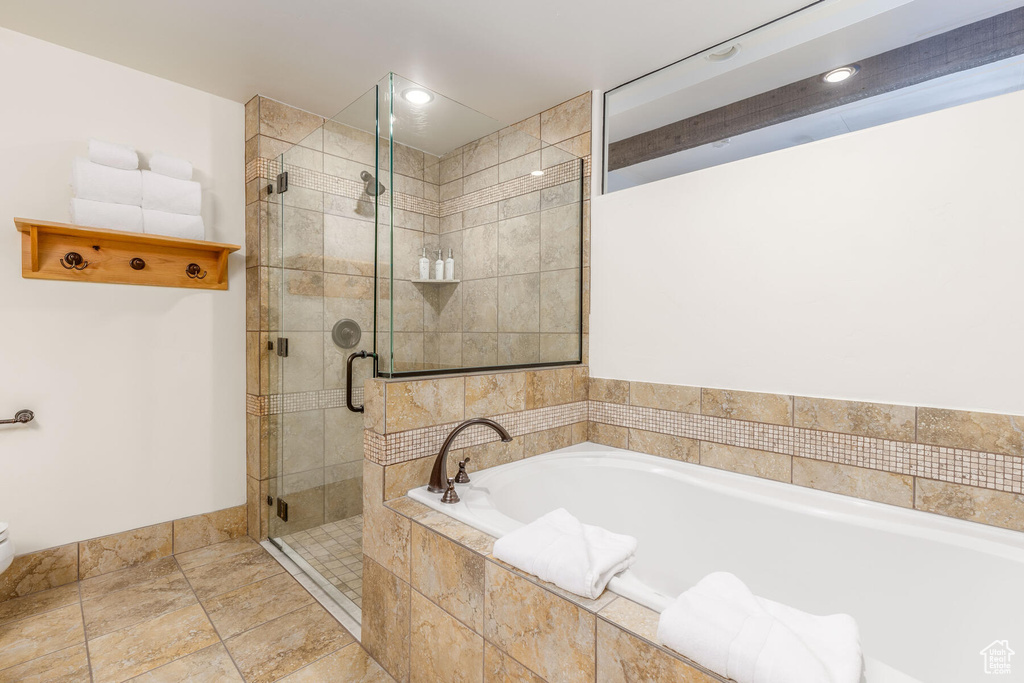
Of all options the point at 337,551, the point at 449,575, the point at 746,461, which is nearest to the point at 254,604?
→ the point at 337,551

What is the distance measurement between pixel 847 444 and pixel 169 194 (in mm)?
3009

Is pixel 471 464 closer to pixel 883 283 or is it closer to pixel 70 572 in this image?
pixel 883 283

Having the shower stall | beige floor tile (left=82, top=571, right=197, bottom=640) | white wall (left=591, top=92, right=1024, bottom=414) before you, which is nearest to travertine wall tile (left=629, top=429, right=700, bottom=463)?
white wall (left=591, top=92, right=1024, bottom=414)

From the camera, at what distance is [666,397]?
219cm

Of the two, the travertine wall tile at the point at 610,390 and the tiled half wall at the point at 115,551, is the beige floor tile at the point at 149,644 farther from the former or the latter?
the travertine wall tile at the point at 610,390

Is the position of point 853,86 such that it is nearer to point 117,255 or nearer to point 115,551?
point 117,255

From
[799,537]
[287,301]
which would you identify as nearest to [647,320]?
[799,537]

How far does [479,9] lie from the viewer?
1812mm

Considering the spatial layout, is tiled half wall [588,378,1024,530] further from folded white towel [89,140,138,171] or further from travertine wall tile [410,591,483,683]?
folded white towel [89,140,138,171]

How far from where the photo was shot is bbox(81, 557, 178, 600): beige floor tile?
2100 mm

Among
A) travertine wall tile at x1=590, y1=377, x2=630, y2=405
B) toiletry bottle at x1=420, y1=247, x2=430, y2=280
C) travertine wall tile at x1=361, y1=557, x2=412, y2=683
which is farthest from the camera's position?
travertine wall tile at x1=590, y1=377, x2=630, y2=405

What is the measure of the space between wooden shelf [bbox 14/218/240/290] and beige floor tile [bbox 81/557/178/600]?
53.9 inches

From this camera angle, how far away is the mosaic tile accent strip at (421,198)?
1773mm

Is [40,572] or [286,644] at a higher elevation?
[40,572]
